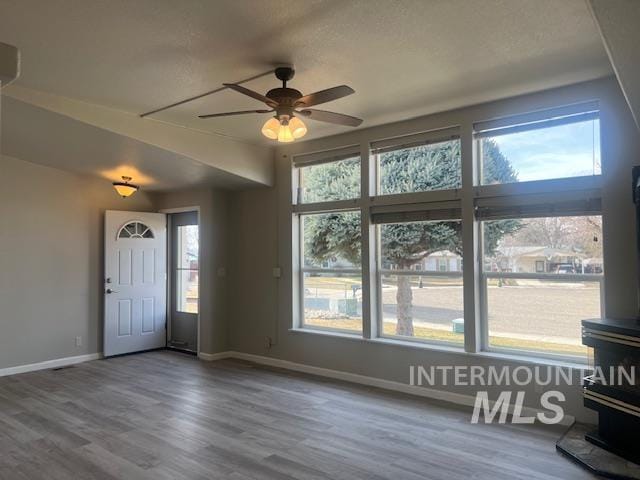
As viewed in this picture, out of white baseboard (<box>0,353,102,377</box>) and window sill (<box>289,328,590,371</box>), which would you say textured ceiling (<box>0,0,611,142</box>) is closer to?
window sill (<box>289,328,590,371</box>)

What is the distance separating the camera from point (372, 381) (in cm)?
490

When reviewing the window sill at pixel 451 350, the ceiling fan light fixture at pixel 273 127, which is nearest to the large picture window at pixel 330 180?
the window sill at pixel 451 350

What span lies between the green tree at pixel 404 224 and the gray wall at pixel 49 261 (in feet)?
9.79

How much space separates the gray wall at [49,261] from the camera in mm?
5414

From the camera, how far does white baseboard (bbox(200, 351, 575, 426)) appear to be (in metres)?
4.15

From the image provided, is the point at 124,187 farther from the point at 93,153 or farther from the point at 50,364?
the point at 50,364

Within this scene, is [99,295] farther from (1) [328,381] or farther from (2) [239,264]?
(1) [328,381]

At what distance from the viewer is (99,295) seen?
6242mm

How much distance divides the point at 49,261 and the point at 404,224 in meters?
4.42

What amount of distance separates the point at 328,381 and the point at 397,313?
1.08 metres

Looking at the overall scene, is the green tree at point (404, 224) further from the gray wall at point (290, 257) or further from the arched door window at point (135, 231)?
the arched door window at point (135, 231)

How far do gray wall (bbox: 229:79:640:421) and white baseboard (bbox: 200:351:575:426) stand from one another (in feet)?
0.21

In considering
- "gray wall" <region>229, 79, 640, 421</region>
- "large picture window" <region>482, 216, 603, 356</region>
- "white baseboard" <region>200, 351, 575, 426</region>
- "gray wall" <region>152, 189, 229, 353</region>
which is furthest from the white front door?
"large picture window" <region>482, 216, 603, 356</region>

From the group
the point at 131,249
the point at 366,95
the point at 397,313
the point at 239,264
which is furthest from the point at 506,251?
the point at 131,249
